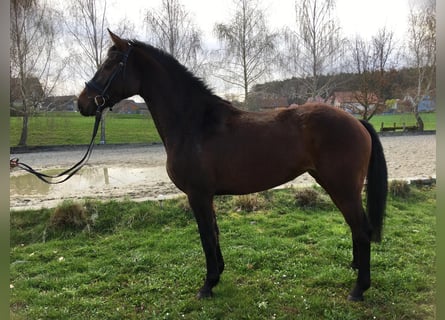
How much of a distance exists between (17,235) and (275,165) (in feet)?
13.9

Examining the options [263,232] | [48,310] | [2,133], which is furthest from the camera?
[263,232]

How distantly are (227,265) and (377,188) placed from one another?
1907 millimetres

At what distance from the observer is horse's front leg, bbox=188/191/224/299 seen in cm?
304

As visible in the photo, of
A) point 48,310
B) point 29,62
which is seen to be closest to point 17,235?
point 48,310

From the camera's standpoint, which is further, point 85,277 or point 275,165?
point 85,277

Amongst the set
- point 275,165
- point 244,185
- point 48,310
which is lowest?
point 48,310

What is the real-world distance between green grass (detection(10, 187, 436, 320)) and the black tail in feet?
2.06

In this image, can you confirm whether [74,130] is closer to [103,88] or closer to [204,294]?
[103,88]

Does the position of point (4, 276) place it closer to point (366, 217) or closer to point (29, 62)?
point (366, 217)

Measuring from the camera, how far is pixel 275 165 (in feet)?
9.88

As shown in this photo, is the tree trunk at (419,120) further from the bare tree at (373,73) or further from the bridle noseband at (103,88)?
the bridle noseband at (103,88)

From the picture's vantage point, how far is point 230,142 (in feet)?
9.93

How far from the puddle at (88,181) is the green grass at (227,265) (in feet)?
7.49

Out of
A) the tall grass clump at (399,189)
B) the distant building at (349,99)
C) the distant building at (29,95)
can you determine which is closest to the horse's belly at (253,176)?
the tall grass clump at (399,189)
